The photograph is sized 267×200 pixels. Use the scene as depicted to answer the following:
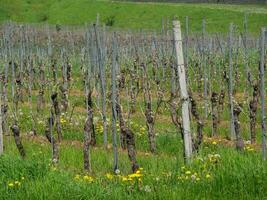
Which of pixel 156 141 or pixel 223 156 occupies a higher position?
pixel 223 156

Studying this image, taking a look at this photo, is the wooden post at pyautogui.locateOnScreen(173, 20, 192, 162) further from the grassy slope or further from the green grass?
the grassy slope

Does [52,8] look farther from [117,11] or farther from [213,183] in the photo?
[213,183]

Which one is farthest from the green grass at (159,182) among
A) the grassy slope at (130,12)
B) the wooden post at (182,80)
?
the grassy slope at (130,12)

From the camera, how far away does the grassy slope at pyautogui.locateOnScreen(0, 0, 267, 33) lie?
5891 cm

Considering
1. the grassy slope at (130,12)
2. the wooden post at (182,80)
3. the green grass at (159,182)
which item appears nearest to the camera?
the green grass at (159,182)

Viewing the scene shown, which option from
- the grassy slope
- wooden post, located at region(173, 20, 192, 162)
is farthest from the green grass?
the grassy slope

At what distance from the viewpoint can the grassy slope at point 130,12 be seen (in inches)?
2319

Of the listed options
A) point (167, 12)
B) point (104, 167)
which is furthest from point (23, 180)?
point (167, 12)

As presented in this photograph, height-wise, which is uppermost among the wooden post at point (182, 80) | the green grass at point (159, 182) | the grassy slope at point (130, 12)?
the wooden post at point (182, 80)

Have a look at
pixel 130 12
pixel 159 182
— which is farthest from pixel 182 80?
pixel 130 12

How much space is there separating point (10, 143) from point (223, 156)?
6.09 metres

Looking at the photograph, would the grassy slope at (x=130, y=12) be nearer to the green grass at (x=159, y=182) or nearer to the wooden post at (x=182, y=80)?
the wooden post at (x=182, y=80)

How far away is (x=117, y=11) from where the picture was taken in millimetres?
69188

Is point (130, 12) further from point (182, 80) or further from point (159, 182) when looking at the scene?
point (159, 182)
